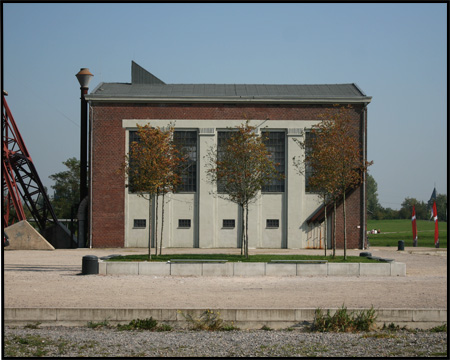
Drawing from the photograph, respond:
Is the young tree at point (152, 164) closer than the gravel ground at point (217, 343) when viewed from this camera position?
No

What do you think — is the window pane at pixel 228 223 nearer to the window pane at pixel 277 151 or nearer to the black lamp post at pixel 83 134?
the window pane at pixel 277 151

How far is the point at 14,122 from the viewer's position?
47781mm

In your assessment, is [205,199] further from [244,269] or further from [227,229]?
[244,269]

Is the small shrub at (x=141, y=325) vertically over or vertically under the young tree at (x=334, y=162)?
under

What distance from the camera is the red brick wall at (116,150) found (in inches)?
1625

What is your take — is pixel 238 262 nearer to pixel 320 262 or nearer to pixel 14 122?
pixel 320 262

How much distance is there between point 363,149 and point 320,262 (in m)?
18.2

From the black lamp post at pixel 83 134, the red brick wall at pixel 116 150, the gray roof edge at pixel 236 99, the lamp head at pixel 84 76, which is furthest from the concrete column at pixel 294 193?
the lamp head at pixel 84 76

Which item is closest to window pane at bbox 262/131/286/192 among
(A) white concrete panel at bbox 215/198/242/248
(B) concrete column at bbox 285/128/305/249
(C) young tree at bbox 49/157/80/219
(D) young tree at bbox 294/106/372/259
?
(B) concrete column at bbox 285/128/305/249

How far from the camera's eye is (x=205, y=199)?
4181 cm

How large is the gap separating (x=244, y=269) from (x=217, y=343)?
11.7 m

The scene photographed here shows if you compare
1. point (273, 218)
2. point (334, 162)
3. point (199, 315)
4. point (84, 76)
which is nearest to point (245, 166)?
Result: point (334, 162)

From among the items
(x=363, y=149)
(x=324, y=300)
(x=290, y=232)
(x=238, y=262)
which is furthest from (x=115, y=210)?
(x=324, y=300)

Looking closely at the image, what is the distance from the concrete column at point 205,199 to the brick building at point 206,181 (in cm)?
6
